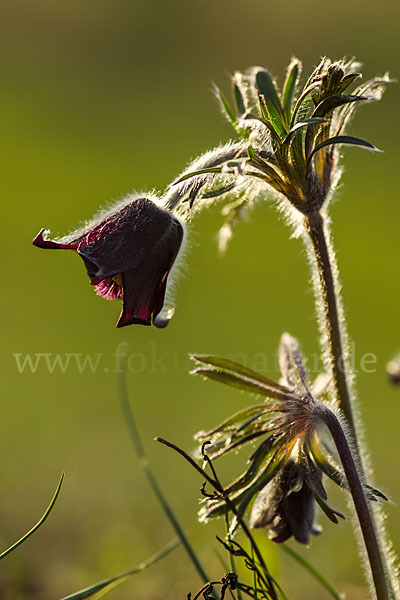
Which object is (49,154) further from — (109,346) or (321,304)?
(321,304)

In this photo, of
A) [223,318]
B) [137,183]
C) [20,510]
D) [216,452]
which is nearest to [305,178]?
[216,452]

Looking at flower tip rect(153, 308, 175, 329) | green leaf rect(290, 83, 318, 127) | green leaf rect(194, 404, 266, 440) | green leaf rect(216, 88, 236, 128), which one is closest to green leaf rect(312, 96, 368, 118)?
green leaf rect(290, 83, 318, 127)

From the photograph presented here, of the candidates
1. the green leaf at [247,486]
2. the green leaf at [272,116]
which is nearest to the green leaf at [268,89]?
the green leaf at [272,116]

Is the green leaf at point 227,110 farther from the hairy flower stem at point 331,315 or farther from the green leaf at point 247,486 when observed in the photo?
the green leaf at point 247,486

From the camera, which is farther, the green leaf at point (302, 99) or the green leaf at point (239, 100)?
the green leaf at point (239, 100)

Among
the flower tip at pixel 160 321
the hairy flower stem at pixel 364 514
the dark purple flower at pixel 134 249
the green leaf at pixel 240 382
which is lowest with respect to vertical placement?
the hairy flower stem at pixel 364 514

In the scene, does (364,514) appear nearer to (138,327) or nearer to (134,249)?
(134,249)

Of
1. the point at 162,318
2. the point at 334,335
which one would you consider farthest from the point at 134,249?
the point at 334,335

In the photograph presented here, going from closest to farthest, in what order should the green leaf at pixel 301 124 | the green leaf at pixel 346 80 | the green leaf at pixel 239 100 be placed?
the green leaf at pixel 301 124 → the green leaf at pixel 346 80 → the green leaf at pixel 239 100
